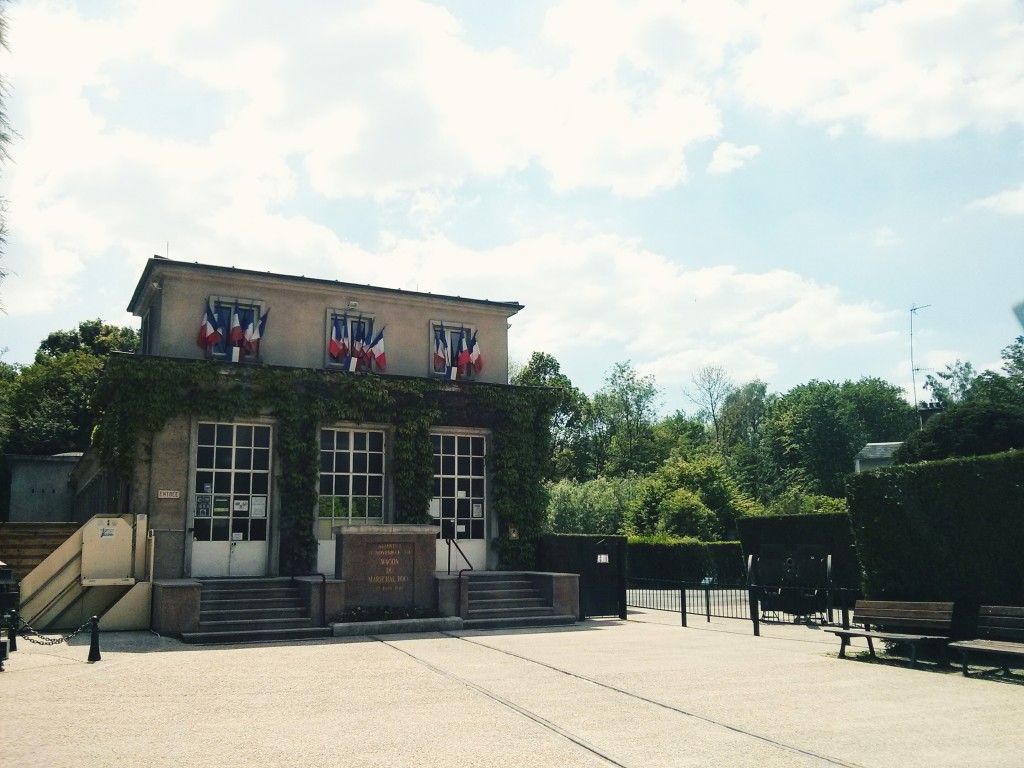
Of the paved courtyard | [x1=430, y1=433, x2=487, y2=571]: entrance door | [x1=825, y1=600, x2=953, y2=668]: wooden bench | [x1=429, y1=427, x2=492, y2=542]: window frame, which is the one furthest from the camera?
[x1=429, y1=427, x2=492, y2=542]: window frame

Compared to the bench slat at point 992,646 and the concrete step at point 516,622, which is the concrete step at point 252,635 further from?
the bench slat at point 992,646

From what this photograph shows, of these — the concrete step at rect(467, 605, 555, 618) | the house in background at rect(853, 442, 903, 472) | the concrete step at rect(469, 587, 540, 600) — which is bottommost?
the concrete step at rect(467, 605, 555, 618)

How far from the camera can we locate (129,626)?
16.0 m

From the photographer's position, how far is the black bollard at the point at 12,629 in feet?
43.1

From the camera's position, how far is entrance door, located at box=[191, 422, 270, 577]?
1827 cm

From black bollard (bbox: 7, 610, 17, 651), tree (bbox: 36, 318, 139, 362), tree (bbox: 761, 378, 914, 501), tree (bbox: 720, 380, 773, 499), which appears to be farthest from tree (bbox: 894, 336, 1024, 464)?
tree (bbox: 36, 318, 139, 362)

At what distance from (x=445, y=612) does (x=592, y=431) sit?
5023 centimetres

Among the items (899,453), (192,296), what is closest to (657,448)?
(899,453)

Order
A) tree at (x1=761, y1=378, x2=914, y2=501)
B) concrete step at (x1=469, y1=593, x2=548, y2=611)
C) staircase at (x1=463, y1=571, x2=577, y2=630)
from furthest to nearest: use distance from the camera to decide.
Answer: tree at (x1=761, y1=378, x2=914, y2=501) < concrete step at (x1=469, y1=593, x2=548, y2=611) < staircase at (x1=463, y1=571, x2=577, y2=630)

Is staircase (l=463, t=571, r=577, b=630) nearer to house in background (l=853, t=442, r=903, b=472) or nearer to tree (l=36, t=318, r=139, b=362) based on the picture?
tree (l=36, t=318, r=139, b=362)

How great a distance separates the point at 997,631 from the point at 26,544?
1807cm

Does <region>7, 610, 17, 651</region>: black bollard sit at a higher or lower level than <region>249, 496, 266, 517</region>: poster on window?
lower

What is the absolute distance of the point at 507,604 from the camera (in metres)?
18.5

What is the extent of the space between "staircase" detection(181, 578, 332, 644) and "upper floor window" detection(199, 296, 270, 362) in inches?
216
